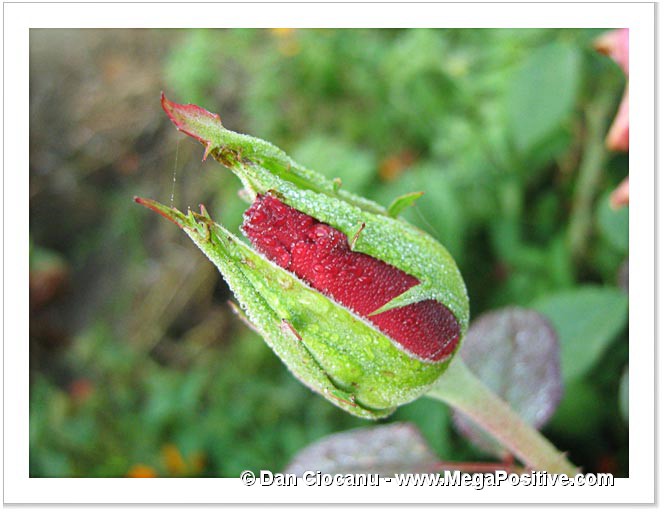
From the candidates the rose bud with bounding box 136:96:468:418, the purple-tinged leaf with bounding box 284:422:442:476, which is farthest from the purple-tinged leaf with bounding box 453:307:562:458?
the rose bud with bounding box 136:96:468:418

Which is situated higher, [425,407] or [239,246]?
[239,246]

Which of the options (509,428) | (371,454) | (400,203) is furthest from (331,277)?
(371,454)

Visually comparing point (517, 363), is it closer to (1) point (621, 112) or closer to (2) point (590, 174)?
(1) point (621, 112)

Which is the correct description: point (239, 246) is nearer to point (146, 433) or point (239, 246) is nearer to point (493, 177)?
point (493, 177)

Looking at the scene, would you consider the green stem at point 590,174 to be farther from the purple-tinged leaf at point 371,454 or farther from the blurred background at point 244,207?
the purple-tinged leaf at point 371,454

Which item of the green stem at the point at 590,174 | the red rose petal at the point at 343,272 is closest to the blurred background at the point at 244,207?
the green stem at the point at 590,174
